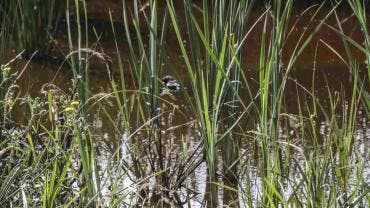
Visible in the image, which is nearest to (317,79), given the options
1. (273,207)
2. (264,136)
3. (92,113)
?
(92,113)

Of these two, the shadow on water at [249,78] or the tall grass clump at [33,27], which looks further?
the tall grass clump at [33,27]

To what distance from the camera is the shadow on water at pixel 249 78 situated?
9.12 feet

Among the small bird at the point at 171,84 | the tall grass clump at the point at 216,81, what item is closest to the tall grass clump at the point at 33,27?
the small bird at the point at 171,84

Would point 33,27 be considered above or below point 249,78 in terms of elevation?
above

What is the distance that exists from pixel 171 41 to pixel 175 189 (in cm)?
227

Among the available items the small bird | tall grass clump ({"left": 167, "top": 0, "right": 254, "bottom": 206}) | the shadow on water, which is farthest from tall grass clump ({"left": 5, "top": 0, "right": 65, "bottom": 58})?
tall grass clump ({"left": 167, "top": 0, "right": 254, "bottom": 206})

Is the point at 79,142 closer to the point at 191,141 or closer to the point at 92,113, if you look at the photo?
the point at 191,141

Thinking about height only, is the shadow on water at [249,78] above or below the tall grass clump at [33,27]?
below

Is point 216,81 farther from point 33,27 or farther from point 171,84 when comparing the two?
point 33,27

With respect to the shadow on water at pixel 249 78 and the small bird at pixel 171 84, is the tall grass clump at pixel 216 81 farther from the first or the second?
the small bird at pixel 171 84

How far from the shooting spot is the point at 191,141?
313 cm

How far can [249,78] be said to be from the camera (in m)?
4.07

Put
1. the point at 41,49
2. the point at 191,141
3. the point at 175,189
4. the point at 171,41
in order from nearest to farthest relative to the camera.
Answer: the point at 175,189 → the point at 191,141 → the point at 41,49 → the point at 171,41

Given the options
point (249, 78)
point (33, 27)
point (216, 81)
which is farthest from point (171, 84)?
point (216, 81)
